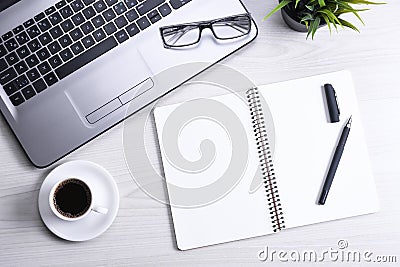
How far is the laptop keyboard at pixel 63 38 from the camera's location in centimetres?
94

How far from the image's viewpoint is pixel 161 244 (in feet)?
3.22

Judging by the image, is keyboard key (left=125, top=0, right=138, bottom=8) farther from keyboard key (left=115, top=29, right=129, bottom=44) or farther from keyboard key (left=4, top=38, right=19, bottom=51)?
keyboard key (left=4, top=38, right=19, bottom=51)

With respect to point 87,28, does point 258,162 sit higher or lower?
lower

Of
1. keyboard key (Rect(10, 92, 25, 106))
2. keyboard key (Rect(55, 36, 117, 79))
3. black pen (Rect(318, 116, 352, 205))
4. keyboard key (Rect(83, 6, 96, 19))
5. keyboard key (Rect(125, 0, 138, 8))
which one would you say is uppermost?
keyboard key (Rect(83, 6, 96, 19))

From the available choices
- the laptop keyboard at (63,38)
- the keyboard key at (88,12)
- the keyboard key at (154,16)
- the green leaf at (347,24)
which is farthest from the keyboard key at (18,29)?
the green leaf at (347,24)

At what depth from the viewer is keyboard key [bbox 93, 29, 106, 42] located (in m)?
0.96

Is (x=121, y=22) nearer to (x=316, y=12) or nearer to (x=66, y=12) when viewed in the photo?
(x=66, y=12)

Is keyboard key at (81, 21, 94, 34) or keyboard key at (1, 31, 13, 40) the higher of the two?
keyboard key at (1, 31, 13, 40)

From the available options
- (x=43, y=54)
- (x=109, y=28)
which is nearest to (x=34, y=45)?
(x=43, y=54)

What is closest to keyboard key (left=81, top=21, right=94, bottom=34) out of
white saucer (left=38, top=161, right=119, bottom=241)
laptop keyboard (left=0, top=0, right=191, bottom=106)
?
laptop keyboard (left=0, top=0, right=191, bottom=106)

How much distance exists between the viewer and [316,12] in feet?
3.12

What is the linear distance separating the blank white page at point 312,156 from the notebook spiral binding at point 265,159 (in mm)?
10

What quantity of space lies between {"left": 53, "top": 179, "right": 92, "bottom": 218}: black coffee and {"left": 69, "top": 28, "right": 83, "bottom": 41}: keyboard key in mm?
227

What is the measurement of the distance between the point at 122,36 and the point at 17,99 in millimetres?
193
